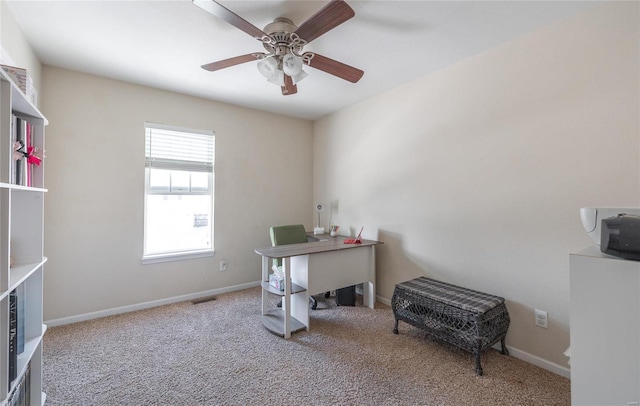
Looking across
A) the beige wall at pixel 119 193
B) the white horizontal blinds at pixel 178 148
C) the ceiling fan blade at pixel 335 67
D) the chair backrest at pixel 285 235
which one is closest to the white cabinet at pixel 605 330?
the ceiling fan blade at pixel 335 67

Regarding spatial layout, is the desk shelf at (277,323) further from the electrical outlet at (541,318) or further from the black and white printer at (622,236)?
the black and white printer at (622,236)

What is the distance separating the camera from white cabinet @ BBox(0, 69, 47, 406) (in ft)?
3.34

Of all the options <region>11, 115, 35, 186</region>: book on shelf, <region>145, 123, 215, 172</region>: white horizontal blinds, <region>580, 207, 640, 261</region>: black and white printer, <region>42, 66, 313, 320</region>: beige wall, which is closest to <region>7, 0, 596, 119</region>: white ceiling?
<region>42, 66, 313, 320</region>: beige wall

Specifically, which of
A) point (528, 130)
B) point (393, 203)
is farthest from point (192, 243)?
point (528, 130)

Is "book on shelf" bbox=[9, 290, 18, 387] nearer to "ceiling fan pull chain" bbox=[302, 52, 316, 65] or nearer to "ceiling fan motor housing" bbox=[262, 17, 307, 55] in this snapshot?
"ceiling fan motor housing" bbox=[262, 17, 307, 55]

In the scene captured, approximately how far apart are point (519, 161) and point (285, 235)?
241 cm

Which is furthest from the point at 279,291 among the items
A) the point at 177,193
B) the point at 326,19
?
the point at 326,19

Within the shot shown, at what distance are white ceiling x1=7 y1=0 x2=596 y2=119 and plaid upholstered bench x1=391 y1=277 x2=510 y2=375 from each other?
81.4 inches

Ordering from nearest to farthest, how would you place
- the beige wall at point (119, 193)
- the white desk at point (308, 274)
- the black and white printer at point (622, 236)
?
the black and white printer at point (622, 236)
the white desk at point (308, 274)
the beige wall at point (119, 193)

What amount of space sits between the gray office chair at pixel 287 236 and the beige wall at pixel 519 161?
1013mm

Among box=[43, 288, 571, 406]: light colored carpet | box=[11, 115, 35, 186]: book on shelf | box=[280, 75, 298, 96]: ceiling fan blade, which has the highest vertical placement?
box=[280, 75, 298, 96]: ceiling fan blade

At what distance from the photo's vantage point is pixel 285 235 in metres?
3.25

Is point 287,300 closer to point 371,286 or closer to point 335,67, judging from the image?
point 371,286

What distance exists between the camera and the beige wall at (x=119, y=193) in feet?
8.63
